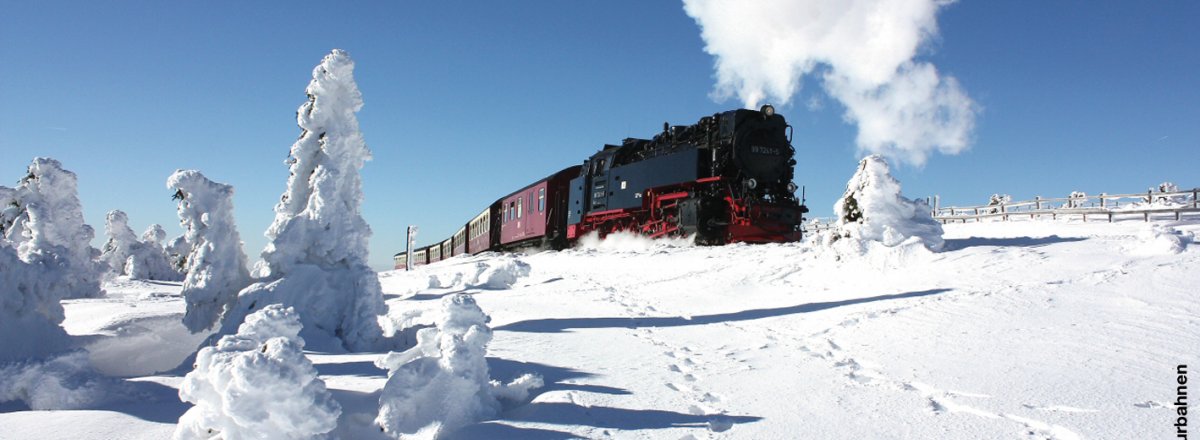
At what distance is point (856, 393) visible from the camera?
15.6 ft

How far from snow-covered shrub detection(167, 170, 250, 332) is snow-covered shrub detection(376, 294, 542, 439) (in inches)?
201

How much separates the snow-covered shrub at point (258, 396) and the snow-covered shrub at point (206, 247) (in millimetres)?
5570

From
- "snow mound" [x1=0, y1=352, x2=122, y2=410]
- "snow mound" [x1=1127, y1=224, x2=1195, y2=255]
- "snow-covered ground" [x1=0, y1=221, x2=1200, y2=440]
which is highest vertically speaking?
"snow mound" [x1=1127, y1=224, x2=1195, y2=255]

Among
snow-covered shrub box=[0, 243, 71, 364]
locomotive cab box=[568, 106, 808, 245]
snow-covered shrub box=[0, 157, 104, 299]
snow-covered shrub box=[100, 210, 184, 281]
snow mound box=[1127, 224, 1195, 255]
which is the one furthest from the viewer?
snow-covered shrub box=[100, 210, 184, 281]

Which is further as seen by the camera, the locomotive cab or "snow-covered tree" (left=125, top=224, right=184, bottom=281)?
"snow-covered tree" (left=125, top=224, right=184, bottom=281)

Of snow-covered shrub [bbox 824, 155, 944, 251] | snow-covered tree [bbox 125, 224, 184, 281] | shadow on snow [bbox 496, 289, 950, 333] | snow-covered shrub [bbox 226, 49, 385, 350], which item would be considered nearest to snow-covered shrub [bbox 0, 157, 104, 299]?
snow-covered shrub [bbox 226, 49, 385, 350]

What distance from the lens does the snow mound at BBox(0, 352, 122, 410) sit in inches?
203

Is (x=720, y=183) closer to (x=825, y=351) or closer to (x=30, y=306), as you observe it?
(x=825, y=351)

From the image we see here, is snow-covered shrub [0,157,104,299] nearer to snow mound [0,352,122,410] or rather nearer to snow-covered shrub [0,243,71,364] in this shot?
snow-covered shrub [0,243,71,364]

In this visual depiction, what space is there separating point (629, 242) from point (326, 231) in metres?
13.0

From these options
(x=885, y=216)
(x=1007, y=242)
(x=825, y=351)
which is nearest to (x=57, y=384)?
A: (x=825, y=351)

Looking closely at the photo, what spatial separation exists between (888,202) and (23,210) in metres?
19.8

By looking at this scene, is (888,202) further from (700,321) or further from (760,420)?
(760,420)

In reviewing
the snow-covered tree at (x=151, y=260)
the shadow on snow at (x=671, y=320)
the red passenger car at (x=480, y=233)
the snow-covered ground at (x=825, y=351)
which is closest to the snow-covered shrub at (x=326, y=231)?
the snow-covered ground at (x=825, y=351)
